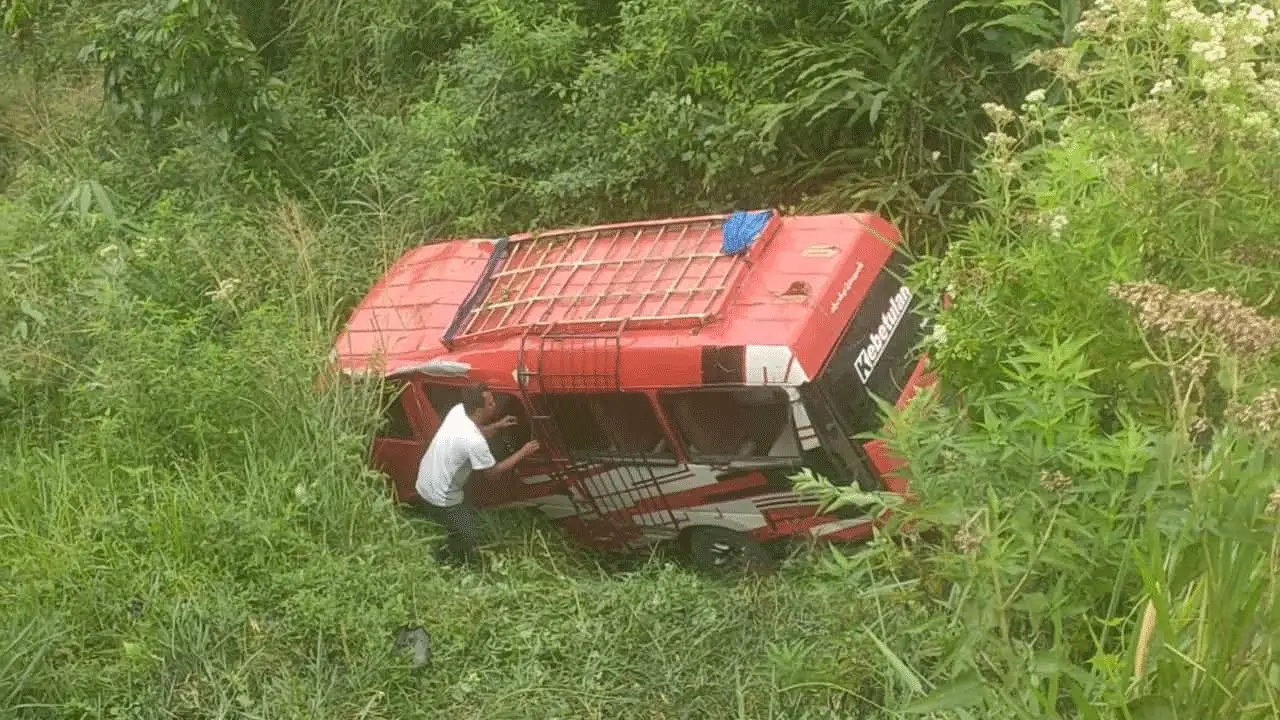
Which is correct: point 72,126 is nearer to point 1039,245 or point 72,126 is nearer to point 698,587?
point 698,587

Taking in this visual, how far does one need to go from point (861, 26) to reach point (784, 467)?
10.0ft

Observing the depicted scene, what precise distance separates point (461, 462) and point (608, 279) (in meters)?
1.19

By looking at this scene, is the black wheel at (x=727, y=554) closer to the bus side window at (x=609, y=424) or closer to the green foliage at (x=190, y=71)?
the bus side window at (x=609, y=424)

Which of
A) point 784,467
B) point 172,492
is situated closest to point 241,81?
point 172,492

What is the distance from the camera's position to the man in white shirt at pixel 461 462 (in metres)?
6.13

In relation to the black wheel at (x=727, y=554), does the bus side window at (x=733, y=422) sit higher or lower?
higher

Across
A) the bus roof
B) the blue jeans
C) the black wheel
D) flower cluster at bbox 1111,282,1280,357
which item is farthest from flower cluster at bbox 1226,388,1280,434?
the blue jeans

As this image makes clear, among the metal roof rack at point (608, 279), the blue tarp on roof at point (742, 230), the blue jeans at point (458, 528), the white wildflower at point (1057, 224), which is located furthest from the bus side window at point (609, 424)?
the white wildflower at point (1057, 224)

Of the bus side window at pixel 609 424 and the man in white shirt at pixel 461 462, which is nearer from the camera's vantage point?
the bus side window at pixel 609 424

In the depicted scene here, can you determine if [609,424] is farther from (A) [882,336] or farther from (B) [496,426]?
(A) [882,336]

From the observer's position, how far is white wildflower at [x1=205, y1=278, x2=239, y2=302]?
7.00 meters

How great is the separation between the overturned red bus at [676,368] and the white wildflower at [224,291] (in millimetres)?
775

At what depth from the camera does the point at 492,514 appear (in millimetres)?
6512

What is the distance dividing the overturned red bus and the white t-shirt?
0.14 metres
